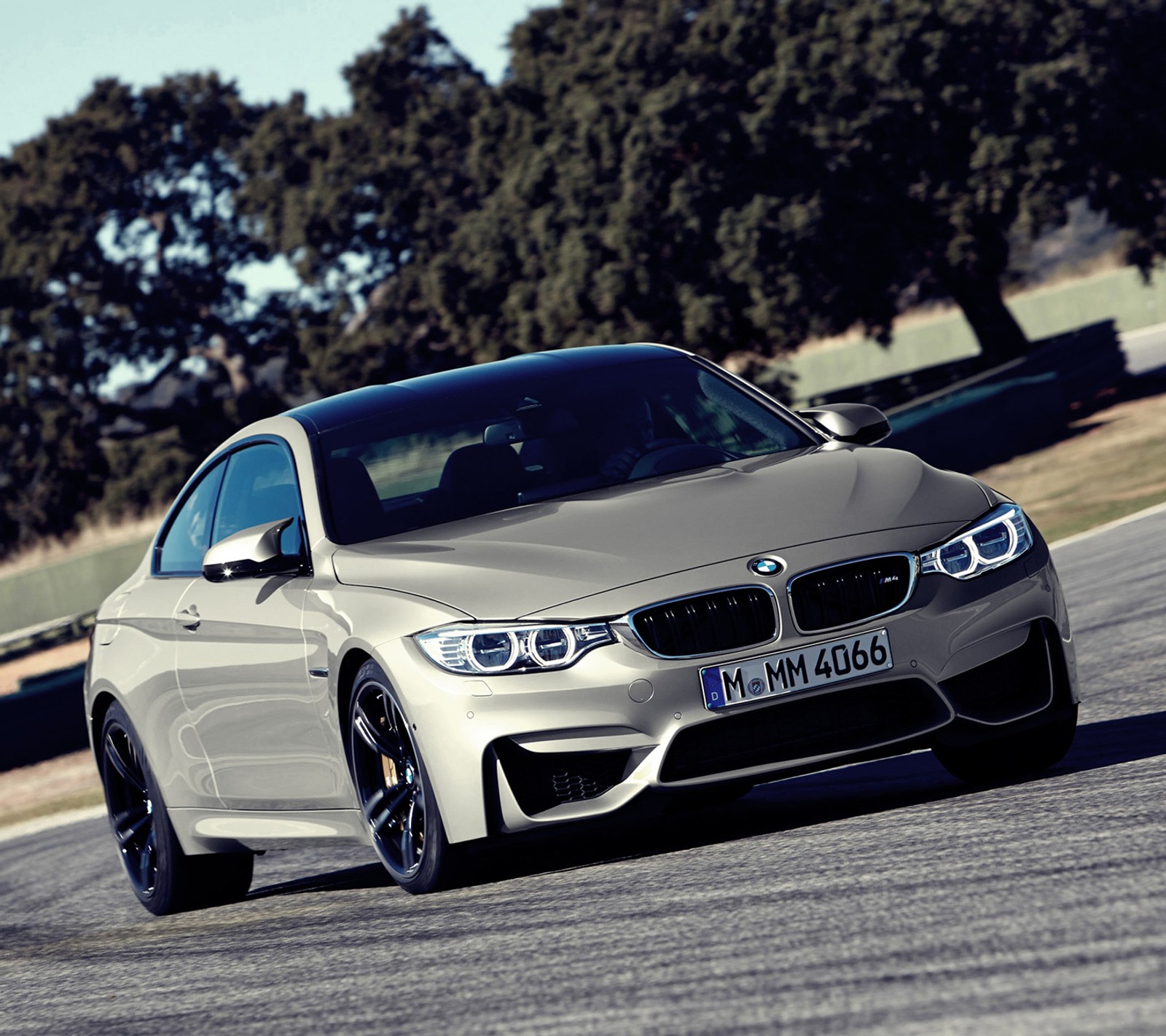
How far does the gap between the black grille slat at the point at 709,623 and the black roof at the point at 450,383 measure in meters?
1.71

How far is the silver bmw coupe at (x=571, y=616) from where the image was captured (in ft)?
17.8

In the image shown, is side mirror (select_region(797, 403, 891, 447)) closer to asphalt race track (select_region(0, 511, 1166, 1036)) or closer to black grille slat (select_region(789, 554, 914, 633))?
asphalt race track (select_region(0, 511, 1166, 1036))

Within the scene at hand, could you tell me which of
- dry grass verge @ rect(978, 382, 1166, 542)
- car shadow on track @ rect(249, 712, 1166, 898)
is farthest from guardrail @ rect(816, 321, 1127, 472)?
car shadow on track @ rect(249, 712, 1166, 898)

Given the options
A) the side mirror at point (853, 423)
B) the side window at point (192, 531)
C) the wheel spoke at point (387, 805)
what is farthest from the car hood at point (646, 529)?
the side window at point (192, 531)

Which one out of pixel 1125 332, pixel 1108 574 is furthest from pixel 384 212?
pixel 1108 574

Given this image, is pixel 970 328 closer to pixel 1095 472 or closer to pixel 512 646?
pixel 1095 472

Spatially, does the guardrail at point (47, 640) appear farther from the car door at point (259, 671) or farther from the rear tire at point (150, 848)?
the car door at point (259, 671)

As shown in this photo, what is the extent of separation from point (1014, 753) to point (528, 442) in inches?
72.3

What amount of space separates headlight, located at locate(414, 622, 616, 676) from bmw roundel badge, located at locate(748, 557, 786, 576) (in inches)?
16.9

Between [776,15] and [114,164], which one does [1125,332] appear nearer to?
[776,15]

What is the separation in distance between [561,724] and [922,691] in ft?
3.31

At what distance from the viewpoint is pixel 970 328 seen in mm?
65438

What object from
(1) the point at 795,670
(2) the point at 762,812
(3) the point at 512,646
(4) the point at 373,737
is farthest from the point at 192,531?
(1) the point at 795,670

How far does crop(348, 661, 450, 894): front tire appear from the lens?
566 cm
